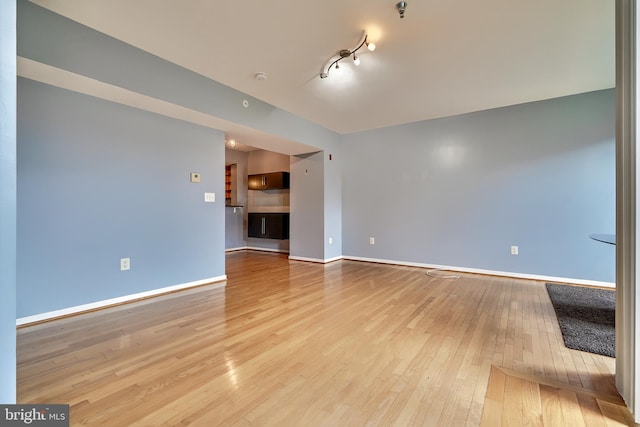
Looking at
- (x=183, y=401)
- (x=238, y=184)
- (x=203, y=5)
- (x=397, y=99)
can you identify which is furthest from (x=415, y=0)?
(x=238, y=184)

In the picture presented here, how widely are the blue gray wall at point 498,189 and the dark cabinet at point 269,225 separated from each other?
5.67 ft

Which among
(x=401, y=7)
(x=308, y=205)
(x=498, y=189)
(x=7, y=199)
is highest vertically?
(x=401, y=7)

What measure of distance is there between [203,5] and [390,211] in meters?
3.91

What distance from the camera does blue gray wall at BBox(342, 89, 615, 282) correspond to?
11.2 ft

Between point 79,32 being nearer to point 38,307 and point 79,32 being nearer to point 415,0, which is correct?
point 38,307

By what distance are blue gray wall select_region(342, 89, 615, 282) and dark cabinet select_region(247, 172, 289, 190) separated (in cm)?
175

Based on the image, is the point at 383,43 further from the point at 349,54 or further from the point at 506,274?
the point at 506,274

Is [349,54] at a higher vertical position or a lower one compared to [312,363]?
higher

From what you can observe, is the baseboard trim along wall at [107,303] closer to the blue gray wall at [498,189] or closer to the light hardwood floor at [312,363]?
the light hardwood floor at [312,363]

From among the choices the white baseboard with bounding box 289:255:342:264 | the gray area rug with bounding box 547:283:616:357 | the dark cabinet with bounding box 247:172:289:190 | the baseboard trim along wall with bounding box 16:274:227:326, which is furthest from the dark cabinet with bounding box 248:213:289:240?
the gray area rug with bounding box 547:283:616:357

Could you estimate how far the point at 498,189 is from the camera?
395 centimetres

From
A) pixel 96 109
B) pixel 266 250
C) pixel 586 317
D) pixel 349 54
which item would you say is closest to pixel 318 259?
pixel 266 250

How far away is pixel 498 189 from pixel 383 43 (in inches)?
111

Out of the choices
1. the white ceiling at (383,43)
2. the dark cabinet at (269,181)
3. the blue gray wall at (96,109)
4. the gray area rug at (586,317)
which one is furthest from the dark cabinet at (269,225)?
the gray area rug at (586,317)
